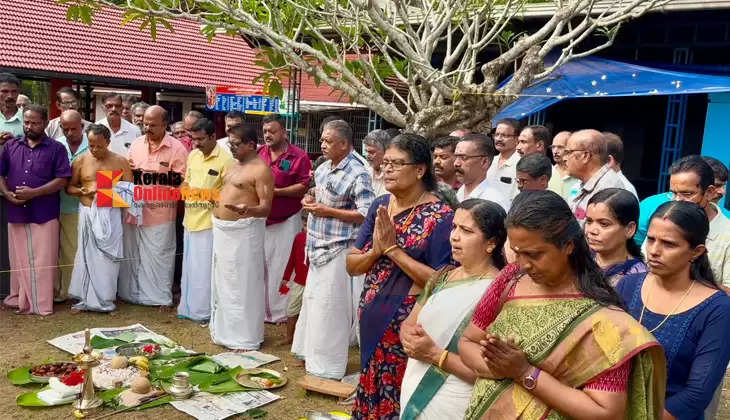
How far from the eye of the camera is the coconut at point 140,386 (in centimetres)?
432

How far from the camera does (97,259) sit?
6312 mm

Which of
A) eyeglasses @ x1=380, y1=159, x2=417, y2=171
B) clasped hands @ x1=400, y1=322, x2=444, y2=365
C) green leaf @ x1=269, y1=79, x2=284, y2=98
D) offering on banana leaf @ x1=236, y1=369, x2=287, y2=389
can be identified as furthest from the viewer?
green leaf @ x1=269, y1=79, x2=284, y2=98

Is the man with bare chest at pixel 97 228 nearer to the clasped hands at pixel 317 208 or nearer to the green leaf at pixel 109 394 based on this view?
the green leaf at pixel 109 394

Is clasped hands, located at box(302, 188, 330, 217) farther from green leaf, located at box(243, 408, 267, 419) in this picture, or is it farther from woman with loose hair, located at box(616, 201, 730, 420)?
woman with loose hair, located at box(616, 201, 730, 420)

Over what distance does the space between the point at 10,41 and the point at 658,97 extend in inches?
485

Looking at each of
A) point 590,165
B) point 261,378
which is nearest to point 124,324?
point 261,378

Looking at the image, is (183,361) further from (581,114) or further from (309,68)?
(581,114)

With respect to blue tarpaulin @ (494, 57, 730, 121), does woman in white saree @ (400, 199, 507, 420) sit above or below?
below

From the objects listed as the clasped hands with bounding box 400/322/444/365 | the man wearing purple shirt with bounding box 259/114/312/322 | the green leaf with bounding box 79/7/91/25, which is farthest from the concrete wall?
the green leaf with bounding box 79/7/91/25

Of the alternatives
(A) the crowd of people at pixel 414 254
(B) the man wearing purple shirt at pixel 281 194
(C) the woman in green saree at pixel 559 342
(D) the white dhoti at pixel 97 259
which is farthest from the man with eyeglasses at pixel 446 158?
(D) the white dhoti at pixel 97 259

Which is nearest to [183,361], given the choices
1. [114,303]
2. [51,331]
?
[51,331]

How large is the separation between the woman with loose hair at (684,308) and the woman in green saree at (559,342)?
1.34 feet

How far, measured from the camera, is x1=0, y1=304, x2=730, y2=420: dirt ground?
419 cm

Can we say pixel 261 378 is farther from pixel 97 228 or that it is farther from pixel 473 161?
pixel 97 228
